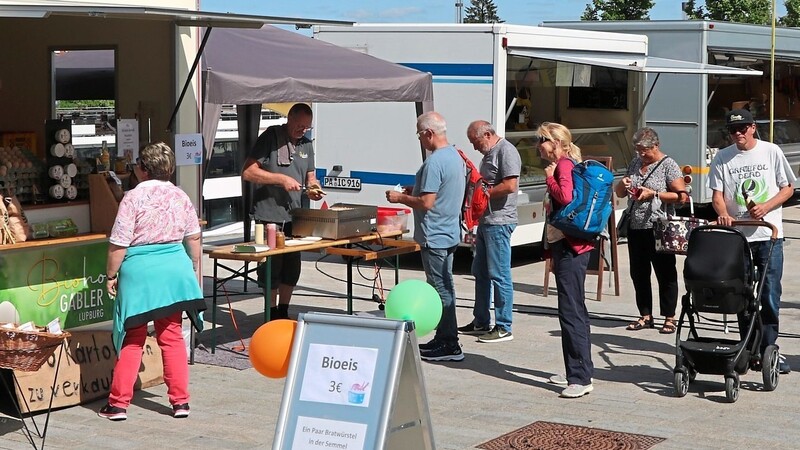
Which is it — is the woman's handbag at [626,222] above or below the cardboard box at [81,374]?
above

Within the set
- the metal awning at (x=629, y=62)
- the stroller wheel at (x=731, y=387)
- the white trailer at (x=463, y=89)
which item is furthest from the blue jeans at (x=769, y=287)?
the metal awning at (x=629, y=62)

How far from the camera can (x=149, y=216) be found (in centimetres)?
673

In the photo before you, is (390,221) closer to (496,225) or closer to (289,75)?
(496,225)

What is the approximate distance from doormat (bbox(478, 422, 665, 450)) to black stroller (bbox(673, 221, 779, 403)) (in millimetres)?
970

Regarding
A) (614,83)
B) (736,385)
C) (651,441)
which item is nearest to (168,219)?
(651,441)

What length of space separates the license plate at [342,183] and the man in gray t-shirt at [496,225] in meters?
3.95

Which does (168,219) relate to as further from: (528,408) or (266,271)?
(528,408)

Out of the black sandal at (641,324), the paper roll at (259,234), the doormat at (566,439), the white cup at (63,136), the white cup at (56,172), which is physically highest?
the white cup at (63,136)

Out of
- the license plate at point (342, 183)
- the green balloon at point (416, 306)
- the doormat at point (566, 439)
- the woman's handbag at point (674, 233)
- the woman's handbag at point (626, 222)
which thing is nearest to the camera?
the green balloon at point (416, 306)

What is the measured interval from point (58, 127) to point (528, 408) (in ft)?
11.6

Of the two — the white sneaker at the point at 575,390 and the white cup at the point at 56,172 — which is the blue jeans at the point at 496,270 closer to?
the white sneaker at the point at 575,390

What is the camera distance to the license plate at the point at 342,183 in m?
13.0

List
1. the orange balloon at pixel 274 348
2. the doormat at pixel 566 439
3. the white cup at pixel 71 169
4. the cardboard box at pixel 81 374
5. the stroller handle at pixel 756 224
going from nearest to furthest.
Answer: the orange balloon at pixel 274 348, the doormat at pixel 566 439, the cardboard box at pixel 81 374, the stroller handle at pixel 756 224, the white cup at pixel 71 169

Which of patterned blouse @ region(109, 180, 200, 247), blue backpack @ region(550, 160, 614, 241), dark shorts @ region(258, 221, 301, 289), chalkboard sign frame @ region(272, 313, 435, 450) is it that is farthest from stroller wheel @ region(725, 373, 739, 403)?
dark shorts @ region(258, 221, 301, 289)
